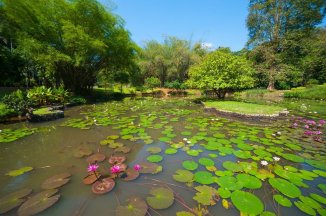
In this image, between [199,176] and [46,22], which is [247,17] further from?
[199,176]

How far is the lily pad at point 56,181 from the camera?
274 centimetres

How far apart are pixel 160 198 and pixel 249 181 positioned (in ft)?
4.88

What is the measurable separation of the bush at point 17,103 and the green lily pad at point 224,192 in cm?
900

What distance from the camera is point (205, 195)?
2.48 m

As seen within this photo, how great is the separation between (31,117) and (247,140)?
8.43m

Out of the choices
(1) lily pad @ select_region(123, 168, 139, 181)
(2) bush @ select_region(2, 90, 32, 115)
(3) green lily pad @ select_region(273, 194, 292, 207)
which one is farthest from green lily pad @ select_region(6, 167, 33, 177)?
(2) bush @ select_region(2, 90, 32, 115)

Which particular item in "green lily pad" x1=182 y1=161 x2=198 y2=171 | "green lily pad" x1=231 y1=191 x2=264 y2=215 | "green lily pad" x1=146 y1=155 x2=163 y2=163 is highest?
"green lily pad" x1=231 y1=191 x2=264 y2=215

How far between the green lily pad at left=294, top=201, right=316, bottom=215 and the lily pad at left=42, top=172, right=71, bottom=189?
136 inches

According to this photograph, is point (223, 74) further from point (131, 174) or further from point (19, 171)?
point (19, 171)

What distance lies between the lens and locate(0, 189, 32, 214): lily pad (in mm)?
2281

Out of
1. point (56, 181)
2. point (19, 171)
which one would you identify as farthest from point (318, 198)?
point (19, 171)

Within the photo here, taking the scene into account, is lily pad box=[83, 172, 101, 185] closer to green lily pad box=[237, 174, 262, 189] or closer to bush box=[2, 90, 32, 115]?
green lily pad box=[237, 174, 262, 189]

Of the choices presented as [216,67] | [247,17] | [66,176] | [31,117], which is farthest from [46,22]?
[247,17]

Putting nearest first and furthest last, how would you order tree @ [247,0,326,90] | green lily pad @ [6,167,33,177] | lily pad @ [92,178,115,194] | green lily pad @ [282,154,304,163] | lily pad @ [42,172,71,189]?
lily pad @ [92,178,115,194] < lily pad @ [42,172,71,189] < green lily pad @ [6,167,33,177] < green lily pad @ [282,154,304,163] < tree @ [247,0,326,90]
